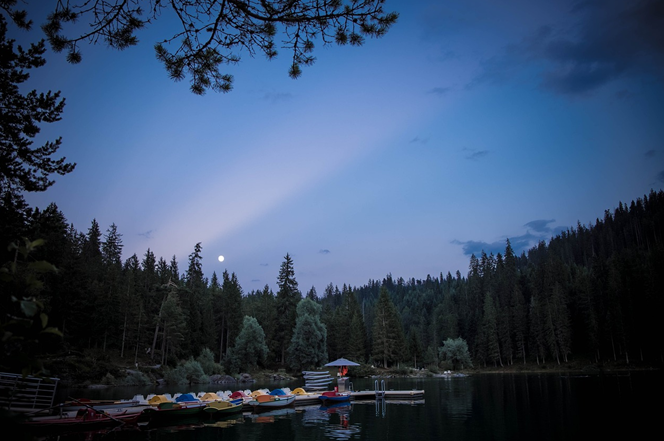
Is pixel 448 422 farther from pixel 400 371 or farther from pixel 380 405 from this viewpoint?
pixel 400 371

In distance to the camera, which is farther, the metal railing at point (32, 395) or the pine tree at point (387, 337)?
the pine tree at point (387, 337)

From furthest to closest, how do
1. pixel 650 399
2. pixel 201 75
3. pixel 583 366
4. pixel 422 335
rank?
pixel 422 335, pixel 583 366, pixel 650 399, pixel 201 75

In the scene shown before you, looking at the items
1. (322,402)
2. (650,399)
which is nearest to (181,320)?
(322,402)

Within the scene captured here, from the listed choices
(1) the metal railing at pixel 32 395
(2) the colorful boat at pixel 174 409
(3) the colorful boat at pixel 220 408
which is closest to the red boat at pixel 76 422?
(1) the metal railing at pixel 32 395

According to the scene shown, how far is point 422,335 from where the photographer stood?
11512cm

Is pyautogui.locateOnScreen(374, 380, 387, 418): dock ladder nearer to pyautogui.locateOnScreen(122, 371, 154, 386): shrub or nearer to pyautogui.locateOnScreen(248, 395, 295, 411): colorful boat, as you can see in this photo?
pyautogui.locateOnScreen(248, 395, 295, 411): colorful boat

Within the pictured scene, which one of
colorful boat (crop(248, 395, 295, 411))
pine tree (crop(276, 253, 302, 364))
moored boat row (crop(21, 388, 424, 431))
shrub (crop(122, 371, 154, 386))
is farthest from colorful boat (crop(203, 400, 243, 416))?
pine tree (crop(276, 253, 302, 364))

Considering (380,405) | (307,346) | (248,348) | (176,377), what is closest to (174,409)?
(380,405)

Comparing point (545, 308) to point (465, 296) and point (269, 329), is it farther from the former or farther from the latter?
point (269, 329)

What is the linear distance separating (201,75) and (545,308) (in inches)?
3679

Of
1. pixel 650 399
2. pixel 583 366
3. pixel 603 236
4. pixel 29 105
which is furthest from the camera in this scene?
pixel 603 236

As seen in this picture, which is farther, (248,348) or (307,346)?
(307,346)

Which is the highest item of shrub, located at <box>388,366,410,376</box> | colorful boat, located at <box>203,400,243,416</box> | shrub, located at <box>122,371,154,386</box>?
colorful boat, located at <box>203,400,243,416</box>

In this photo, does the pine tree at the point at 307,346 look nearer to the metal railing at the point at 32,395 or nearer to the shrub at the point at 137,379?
the shrub at the point at 137,379
